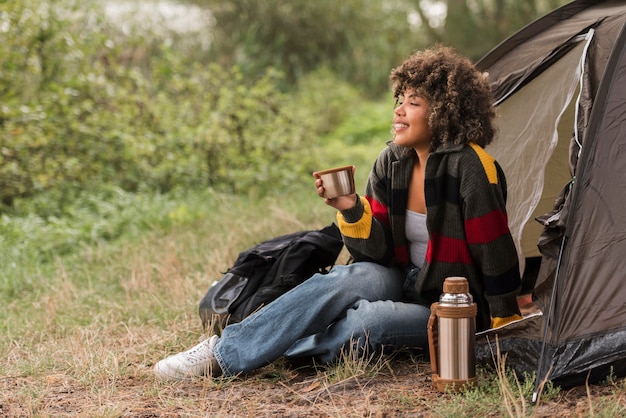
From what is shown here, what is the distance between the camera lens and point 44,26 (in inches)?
282

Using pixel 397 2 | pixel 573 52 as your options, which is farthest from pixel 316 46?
pixel 573 52

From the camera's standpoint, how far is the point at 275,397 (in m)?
3.15

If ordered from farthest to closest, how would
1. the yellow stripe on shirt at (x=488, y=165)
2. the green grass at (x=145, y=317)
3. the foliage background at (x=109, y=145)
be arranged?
1. the foliage background at (x=109, y=145)
2. the yellow stripe on shirt at (x=488, y=165)
3. the green grass at (x=145, y=317)

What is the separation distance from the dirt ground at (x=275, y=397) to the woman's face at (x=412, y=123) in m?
0.90

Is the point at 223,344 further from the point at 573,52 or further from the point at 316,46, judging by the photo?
the point at 316,46

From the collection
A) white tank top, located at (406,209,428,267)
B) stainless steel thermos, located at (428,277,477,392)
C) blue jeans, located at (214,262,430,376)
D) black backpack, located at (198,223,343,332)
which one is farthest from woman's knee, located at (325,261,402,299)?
stainless steel thermos, located at (428,277,477,392)

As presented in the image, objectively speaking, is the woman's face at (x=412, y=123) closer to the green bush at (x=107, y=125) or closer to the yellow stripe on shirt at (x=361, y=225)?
the yellow stripe on shirt at (x=361, y=225)

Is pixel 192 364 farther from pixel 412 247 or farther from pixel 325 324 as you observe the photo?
pixel 412 247

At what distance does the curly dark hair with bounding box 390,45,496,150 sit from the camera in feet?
10.5

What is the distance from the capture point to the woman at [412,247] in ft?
10.3

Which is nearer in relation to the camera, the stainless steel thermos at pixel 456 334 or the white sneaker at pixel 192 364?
the stainless steel thermos at pixel 456 334

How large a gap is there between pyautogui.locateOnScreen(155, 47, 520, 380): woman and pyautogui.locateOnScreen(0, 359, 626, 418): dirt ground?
11 centimetres

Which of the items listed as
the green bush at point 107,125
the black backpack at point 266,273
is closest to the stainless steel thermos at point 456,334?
the black backpack at point 266,273

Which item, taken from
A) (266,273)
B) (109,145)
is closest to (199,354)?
(266,273)
